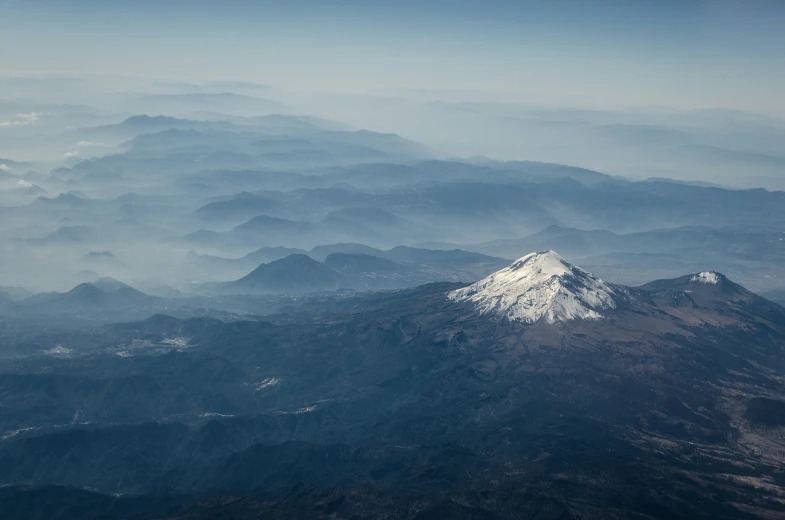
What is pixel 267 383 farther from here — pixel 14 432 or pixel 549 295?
pixel 549 295

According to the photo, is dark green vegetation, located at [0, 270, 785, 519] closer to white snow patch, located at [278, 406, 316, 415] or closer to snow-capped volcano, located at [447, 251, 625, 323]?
white snow patch, located at [278, 406, 316, 415]

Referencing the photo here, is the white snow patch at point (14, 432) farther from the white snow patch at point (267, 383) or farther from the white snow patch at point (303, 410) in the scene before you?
the white snow patch at point (303, 410)

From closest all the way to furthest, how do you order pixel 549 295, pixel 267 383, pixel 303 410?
pixel 303 410, pixel 549 295, pixel 267 383

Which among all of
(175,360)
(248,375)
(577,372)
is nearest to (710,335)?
(577,372)

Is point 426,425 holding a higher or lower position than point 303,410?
higher

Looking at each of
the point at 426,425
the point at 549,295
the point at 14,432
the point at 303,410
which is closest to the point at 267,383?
the point at 303,410

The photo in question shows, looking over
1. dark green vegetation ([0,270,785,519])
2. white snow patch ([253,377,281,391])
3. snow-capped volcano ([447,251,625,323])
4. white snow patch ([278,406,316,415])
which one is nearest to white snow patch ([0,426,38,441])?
dark green vegetation ([0,270,785,519])
